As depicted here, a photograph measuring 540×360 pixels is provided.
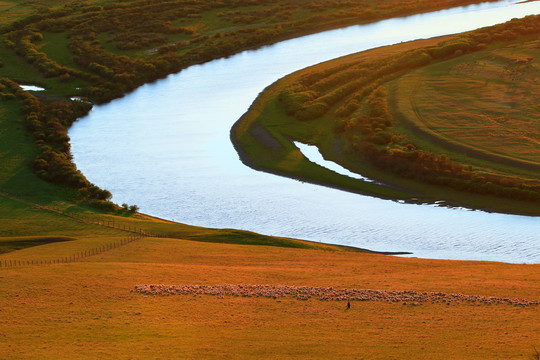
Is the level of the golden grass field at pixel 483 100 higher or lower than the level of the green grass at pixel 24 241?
higher

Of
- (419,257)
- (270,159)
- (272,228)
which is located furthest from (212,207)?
(419,257)

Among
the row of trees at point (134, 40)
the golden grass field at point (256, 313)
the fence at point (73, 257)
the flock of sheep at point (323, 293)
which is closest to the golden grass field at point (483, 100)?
the row of trees at point (134, 40)

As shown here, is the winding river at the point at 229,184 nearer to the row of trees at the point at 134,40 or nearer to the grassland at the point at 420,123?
the grassland at the point at 420,123

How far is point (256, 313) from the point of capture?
4438 cm

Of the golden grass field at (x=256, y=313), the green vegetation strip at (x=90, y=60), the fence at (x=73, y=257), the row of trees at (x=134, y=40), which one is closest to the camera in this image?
the golden grass field at (x=256, y=313)

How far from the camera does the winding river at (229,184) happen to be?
212ft

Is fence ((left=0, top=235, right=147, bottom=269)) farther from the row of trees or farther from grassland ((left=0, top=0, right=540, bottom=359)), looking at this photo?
the row of trees

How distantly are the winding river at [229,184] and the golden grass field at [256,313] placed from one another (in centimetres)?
907

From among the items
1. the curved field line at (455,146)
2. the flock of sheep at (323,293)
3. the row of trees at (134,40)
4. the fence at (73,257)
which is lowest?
the flock of sheep at (323,293)

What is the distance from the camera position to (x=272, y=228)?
68.9 metres

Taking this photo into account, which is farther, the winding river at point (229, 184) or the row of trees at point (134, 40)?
the row of trees at point (134, 40)

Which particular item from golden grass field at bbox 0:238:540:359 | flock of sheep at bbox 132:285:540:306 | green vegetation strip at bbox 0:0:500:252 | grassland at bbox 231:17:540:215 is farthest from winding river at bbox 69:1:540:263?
flock of sheep at bbox 132:285:540:306

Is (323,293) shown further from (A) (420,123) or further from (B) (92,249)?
(A) (420,123)

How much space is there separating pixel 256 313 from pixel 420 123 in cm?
5279
